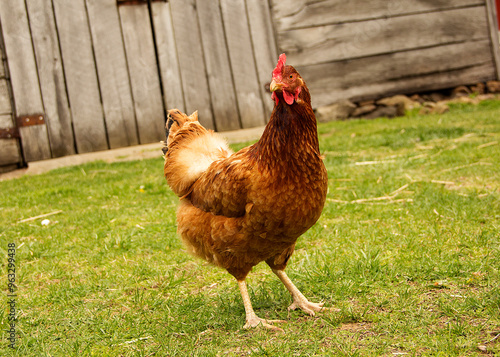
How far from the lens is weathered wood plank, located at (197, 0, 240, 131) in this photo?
775cm

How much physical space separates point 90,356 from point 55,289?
3.07ft

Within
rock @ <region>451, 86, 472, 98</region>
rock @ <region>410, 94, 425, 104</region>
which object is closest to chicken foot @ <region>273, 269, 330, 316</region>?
rock @ <region>410, 94, 425, 104</region>

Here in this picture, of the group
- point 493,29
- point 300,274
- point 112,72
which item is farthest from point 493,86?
point 300,274

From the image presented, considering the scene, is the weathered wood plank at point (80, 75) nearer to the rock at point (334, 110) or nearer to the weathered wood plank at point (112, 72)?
the weathered wood plank at point (112, 72)

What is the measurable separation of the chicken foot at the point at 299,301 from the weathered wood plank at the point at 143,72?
5.02 metres

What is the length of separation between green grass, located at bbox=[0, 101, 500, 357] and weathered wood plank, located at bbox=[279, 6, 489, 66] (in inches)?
127

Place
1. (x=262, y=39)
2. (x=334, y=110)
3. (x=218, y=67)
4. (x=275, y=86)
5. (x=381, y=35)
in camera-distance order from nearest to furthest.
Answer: (x=275, y=86) < (x=218, y=67) < (x=262, y=39) < (x=381, y=35) < (x=334, y=110)

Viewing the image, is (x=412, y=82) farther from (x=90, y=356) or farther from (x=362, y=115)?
(x=90, y=356)

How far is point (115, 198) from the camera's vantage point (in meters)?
5.50

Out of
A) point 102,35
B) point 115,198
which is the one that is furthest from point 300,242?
point 102,35

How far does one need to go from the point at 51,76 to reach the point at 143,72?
1.32 metres

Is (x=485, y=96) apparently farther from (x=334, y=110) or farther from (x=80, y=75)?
(x=80, y=75)

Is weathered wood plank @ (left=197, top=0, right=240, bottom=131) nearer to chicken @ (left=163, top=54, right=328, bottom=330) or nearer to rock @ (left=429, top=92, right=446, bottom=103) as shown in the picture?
rock @ (left=429, top=92, right=446, bottom=103)

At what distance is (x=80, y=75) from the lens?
24.2ft
